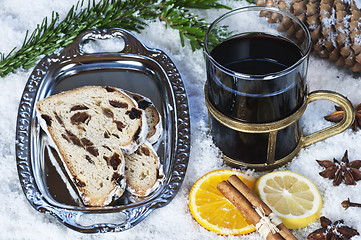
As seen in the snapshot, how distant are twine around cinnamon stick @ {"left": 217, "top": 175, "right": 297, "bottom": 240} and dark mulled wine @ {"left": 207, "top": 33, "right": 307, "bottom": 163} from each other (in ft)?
0.35

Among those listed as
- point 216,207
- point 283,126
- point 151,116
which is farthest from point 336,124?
point 151,116

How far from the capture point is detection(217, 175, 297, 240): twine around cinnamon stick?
1145 millimetres

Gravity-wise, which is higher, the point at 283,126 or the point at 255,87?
the point at 255,87

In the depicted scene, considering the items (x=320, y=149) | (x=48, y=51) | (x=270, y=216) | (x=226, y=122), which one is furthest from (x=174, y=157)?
(x=48, y=51)

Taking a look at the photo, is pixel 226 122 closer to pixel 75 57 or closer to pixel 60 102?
pixel 60 102

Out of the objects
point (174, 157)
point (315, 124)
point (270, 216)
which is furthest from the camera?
point (315, 124)

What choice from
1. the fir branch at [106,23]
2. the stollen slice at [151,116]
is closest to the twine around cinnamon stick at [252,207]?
the stollen slice at [151,116]

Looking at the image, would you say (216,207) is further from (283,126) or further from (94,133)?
(94,133)

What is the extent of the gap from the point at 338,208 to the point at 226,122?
0.34 meters

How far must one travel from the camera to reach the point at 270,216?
3.81 ft

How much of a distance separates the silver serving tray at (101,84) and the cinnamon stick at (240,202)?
4.5 inches

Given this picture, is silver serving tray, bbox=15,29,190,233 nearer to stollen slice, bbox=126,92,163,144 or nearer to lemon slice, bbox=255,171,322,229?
stollen slice, bbox=126,92,163,144

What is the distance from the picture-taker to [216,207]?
1.23 meters

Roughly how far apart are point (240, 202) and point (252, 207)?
0.03 m
